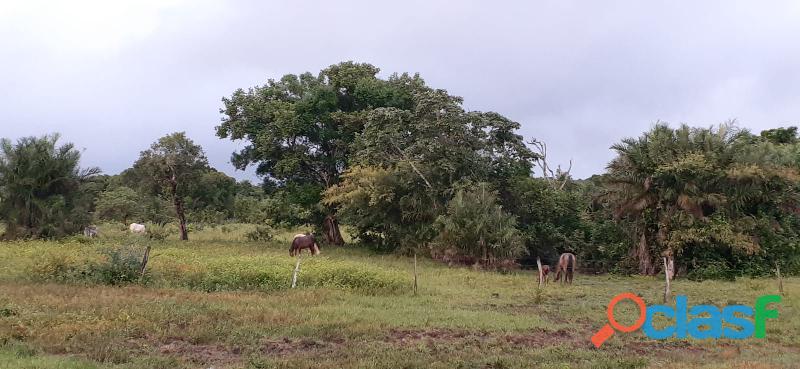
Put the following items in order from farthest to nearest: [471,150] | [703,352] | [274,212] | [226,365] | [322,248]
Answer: [274,212] < [322,248] < [471,150] < [703,352] < [226,365]

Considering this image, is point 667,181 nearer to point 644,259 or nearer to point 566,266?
point 644,259

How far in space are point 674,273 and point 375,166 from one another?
1222 cm

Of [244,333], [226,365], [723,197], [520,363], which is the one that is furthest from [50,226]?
[723,197]

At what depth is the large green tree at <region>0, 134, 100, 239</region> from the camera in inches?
1038

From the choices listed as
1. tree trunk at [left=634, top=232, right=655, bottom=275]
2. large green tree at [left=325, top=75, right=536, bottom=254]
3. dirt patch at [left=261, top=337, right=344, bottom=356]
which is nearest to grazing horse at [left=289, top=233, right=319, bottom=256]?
large green tree at [left=325, top=75, right=536, bottom=254]

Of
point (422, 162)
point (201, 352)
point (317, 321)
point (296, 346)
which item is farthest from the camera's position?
point (422, 162)

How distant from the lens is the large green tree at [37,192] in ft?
86.5

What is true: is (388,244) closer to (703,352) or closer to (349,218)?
(349,218)

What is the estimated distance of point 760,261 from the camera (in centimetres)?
2191

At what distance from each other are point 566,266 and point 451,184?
7.02 m

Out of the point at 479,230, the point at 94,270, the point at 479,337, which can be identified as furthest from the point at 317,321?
the point at 479,230

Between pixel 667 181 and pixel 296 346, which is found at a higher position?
pixel 667 181

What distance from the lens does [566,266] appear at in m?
19.3

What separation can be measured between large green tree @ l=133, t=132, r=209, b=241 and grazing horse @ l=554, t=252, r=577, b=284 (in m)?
19.2
